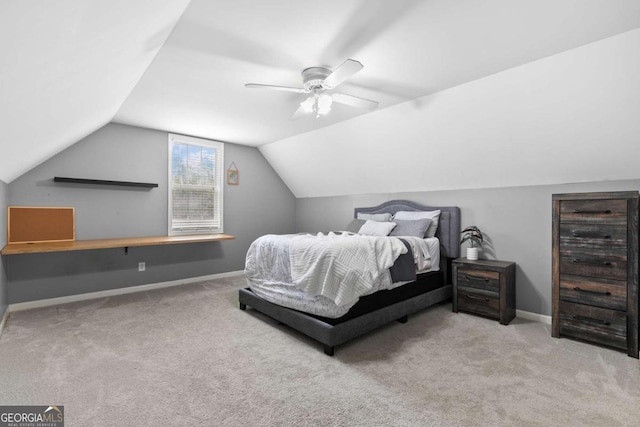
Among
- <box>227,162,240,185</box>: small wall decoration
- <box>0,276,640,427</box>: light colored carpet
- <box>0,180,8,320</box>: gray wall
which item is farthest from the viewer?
<box>227,162,240,185</box>: small wall decoration

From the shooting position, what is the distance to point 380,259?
107 inches

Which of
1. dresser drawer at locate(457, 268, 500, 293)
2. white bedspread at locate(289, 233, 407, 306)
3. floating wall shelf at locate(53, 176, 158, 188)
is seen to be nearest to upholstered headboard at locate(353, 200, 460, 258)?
dresser drawer at locate(457, 268, 500, 293)

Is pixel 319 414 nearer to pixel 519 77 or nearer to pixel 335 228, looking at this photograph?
pixel 519 77

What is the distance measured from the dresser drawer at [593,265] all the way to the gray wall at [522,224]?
502mm

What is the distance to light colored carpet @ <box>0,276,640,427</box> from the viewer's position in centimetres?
167

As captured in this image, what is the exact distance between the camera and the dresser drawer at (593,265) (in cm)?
240

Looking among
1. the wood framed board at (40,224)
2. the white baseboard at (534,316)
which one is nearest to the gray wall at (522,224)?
the white baseboard at (534,316)

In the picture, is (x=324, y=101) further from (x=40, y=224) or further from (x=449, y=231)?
(x=40, y=224)

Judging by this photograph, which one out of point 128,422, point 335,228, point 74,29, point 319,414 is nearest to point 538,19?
point 74,29

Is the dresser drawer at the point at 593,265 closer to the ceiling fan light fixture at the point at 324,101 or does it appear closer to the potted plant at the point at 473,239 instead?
the potted plant at the point at 473,239

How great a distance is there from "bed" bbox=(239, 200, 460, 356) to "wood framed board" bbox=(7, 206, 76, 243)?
8.04ft

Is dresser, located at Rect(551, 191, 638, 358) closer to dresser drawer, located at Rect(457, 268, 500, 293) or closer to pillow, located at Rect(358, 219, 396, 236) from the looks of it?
dresser drawer, located at Rect(457, 268, 500, 293)

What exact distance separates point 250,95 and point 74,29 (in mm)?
1917

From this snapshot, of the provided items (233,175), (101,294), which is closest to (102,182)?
(101,294)
